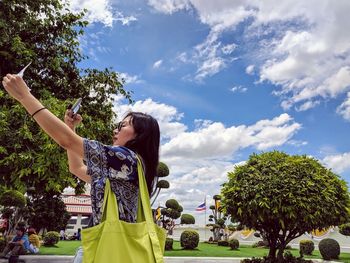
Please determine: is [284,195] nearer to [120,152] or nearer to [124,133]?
[124,133]

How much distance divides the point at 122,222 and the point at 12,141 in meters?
10.0

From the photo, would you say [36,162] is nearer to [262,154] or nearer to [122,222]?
[262,154]

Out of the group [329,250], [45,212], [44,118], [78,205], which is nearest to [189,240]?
[329,250]

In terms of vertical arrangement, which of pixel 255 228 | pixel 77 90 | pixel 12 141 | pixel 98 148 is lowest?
pixel 98 148

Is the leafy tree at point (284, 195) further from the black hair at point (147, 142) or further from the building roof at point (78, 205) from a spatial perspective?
the building roof at point (78, 205)

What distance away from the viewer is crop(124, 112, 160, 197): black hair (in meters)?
2.15

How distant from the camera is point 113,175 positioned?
192cm

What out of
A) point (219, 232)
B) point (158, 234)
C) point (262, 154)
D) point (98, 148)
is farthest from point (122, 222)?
point (219, 232)

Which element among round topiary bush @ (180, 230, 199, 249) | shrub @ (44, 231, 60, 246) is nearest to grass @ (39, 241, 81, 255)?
shrub @ (44, 231, 60, 246)

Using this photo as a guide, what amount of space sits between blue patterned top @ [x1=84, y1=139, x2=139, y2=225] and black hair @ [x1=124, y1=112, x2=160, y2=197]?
0.19 m

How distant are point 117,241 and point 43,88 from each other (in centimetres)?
1191

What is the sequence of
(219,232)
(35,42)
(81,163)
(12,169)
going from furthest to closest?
(219,232) → (35,42) → (12,169) → (81,163)

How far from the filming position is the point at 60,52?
13.6 metres

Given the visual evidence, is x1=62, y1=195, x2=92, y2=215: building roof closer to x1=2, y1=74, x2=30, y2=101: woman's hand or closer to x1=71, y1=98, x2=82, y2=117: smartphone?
x1=71, y1=98, x2=82, y2=117: smartphone
